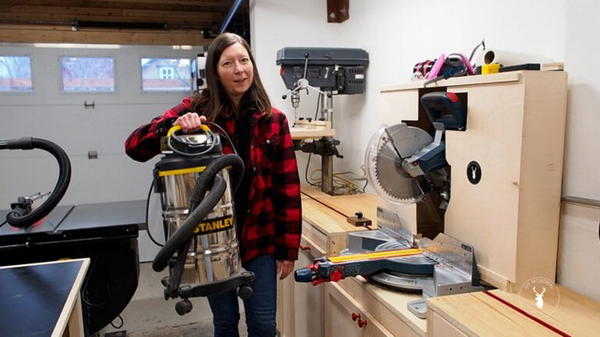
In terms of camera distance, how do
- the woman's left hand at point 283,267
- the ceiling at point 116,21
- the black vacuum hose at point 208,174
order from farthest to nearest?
the ceiling at point 116,21 < the woman's left hand at point 283,267 < the black vacuum hose at point 208,174

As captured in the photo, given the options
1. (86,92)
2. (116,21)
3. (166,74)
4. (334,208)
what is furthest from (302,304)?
(116,21)

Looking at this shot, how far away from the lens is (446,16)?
2039 millimetres

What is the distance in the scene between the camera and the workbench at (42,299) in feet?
3.82

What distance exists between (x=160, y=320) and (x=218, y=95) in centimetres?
206

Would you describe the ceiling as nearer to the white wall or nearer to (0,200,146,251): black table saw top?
the white wall

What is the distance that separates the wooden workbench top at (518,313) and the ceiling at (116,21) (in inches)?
143

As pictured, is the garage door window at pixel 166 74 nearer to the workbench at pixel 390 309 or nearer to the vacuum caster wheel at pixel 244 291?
the workbench at pixel 390 309

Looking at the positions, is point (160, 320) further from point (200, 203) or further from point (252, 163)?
point (200, 203)

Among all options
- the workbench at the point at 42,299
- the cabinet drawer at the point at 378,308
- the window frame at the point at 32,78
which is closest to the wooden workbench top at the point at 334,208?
the cabinet drawer at the point at 378,308

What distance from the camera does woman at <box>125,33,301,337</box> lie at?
157cm

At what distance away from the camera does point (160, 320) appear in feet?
10.2

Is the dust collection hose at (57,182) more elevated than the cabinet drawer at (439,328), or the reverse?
the dust collection hose at (57,182)

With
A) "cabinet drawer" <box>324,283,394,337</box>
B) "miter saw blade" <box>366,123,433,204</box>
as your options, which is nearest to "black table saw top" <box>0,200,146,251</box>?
"cabinet drawer" <box>324,283,394,337</box>

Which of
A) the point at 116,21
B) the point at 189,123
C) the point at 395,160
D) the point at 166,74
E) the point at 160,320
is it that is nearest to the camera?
the point at 189,123
